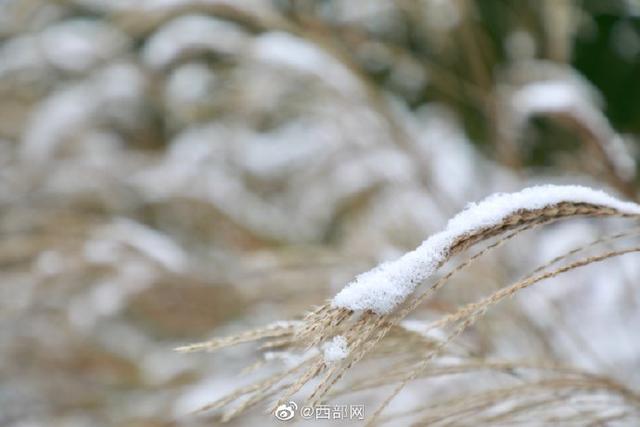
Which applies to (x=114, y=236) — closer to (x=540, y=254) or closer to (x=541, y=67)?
(x=540, y=254)

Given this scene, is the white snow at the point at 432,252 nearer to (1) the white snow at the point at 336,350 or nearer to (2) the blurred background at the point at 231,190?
(1) the white snow at the point at 336,350

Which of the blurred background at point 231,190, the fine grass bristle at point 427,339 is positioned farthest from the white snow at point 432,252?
the blurred background at point 231,190

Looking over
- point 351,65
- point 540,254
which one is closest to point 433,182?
point 351,65

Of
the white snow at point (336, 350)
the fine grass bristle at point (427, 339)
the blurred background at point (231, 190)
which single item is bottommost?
the white snow at point (336, 350)

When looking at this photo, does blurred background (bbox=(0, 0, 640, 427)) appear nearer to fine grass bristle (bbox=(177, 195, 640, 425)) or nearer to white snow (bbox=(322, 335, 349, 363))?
fine grass bristle (bbox=(177, 195, 640, 425))

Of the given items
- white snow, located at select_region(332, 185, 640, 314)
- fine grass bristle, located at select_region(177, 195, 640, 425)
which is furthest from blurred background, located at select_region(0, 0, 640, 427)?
white snow, located at select_region(332, 185, 640, 314)

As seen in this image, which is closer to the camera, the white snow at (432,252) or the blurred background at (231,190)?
the white snow at (432,252)
